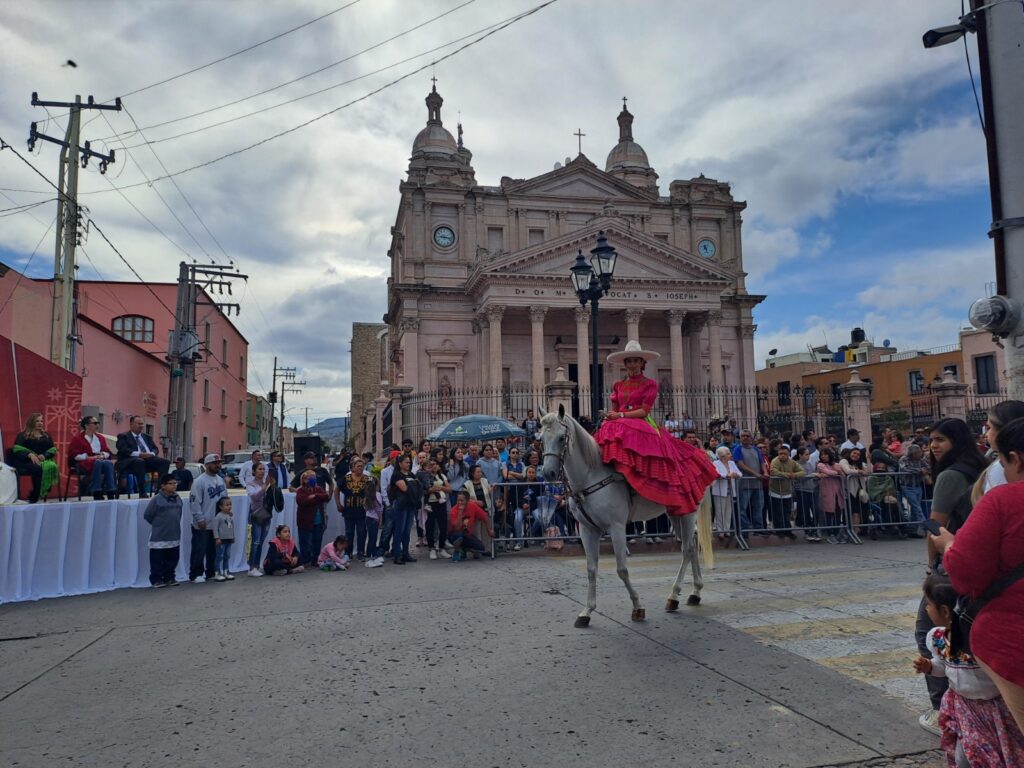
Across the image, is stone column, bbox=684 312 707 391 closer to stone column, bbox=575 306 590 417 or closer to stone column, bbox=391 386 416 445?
stone column, bbox=575 306 590 417

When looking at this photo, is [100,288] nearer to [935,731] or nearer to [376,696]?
[376,696]

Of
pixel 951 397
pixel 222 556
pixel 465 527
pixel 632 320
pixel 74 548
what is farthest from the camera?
pixel 632 320

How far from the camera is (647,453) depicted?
267 inches

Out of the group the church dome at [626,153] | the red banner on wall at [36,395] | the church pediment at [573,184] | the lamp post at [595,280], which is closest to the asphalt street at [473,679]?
the lamp post at [595,280]

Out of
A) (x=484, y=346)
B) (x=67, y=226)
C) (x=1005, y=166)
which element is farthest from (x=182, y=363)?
(x=1005, y=166)

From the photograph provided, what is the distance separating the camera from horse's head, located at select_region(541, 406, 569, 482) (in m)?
6.36

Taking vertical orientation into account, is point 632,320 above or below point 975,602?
above

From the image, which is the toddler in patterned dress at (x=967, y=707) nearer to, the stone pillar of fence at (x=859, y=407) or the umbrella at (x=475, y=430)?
the umbrella at (x=475, y=430)

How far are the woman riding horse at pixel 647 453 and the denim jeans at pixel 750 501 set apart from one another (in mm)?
5418

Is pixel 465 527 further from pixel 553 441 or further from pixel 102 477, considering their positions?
pixel 102 477

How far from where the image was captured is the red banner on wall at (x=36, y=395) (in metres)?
12.9

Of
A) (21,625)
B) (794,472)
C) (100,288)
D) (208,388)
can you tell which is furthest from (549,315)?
(21,625)

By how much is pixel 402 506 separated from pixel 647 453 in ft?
18.3

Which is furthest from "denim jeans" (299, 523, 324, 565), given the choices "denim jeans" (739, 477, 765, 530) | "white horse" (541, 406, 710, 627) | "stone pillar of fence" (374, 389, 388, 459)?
"stone pillar of fence" (374, 389, 388, 459)
